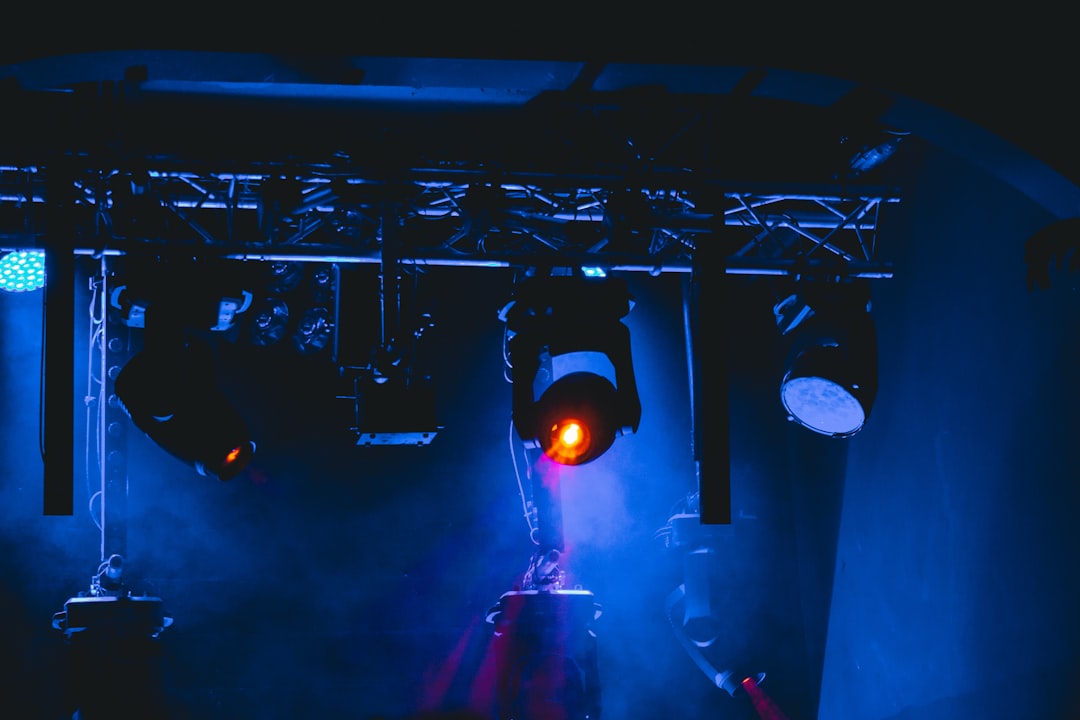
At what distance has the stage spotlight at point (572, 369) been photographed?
369cm

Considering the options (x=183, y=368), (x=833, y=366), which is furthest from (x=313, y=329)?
(x=833, y=366)

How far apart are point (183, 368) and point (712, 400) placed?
1982mm

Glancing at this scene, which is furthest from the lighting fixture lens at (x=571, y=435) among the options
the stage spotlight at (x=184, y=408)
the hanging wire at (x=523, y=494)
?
the hanging wire at (x=523, y=494)

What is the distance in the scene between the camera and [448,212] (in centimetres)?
462

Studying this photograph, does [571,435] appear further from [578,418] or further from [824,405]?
[824,405]

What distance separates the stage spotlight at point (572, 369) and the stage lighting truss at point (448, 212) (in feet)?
1.08

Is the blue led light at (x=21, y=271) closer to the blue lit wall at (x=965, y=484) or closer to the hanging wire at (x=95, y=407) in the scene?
the hanging wire at (x=95, y=407)

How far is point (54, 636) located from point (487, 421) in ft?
8.67

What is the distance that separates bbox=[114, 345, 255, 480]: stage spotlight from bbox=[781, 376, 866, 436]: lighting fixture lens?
7.41 feet

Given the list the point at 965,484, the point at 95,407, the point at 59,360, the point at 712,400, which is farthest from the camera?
the point at 95,407

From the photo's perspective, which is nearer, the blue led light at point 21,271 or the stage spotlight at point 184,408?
the stage spotlight at point 184,408

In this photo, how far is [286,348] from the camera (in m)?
5.79

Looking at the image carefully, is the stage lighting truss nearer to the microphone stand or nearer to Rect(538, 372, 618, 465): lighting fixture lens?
Rect(538, 372, 618, 465): lighting fixture lens

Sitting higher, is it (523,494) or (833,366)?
(833,366)
